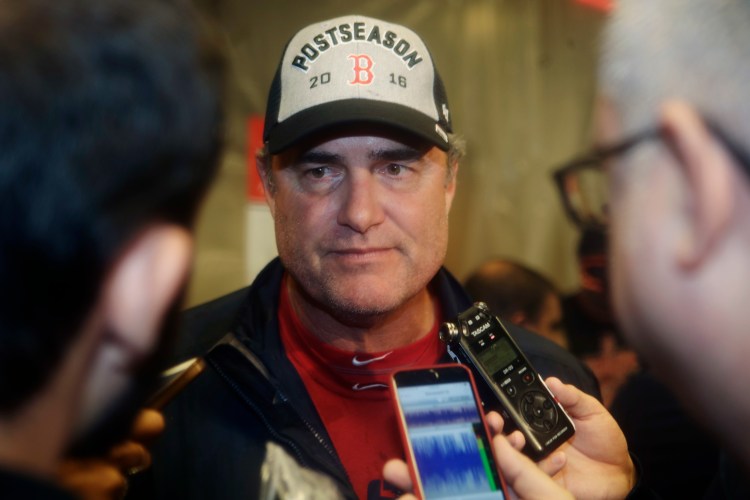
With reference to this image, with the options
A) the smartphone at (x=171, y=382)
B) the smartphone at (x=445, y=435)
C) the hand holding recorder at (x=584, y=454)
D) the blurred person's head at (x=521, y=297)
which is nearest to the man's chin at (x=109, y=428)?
the smartphone at (x=171, y=382)

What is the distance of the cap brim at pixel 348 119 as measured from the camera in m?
1.79

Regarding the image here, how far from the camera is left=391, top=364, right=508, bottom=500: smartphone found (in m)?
1.38

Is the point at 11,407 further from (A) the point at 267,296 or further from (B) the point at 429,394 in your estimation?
(A) the point at 267,296

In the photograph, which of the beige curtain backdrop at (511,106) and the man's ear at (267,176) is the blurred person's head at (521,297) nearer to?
the beige curtain backdrop at (511,106)

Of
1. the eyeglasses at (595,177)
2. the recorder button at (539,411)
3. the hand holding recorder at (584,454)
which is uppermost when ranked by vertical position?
the eyeglasses at (595,177)

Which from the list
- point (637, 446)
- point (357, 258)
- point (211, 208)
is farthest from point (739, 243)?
point (211, 208)

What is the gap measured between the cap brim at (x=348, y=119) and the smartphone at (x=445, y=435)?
23.1 inches

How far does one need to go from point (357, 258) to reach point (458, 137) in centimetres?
59

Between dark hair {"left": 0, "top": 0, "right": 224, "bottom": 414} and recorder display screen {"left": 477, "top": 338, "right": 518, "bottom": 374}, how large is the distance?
0.94m

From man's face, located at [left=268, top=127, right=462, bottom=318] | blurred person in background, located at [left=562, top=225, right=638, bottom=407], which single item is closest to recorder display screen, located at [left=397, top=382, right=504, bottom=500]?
man's face, located at [left=268, top=127, right=462, bottom=318]

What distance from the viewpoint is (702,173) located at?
35.2 inches

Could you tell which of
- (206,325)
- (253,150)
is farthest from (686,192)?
(253,150)

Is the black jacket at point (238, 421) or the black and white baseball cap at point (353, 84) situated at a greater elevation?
the black and white baseball cap at point (353, 84)

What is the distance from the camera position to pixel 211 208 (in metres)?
3.32
